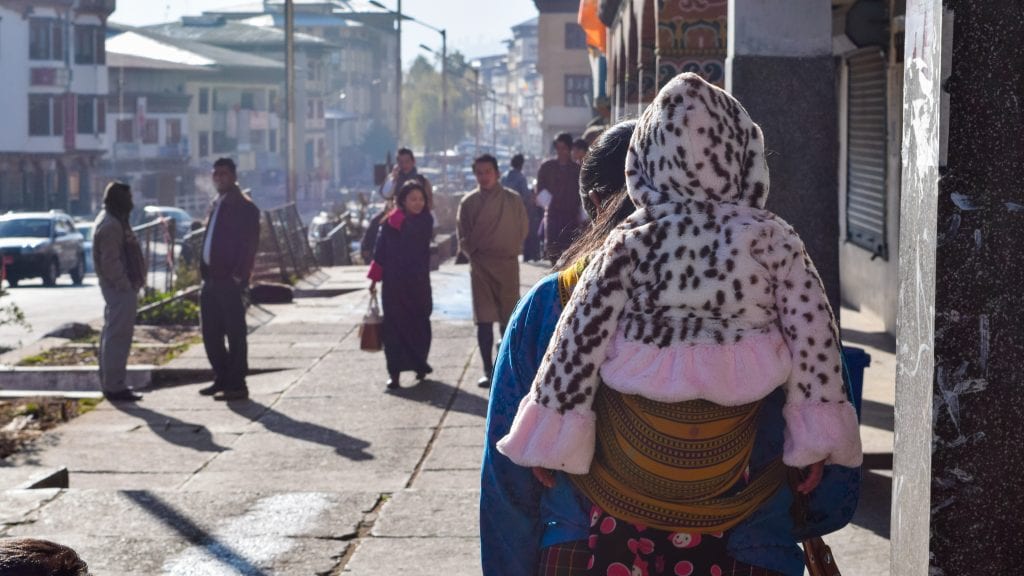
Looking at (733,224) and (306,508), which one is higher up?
(733,224)

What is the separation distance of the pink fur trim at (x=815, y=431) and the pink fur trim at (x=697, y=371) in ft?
0.29

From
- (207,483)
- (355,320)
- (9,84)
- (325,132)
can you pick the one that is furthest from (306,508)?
(325,132)

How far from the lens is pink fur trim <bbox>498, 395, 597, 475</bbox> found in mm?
3035

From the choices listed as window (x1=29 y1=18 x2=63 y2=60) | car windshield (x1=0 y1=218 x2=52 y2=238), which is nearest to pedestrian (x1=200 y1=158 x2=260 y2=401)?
car windshield (x1=0 y1=218 x2=52 y2=238)

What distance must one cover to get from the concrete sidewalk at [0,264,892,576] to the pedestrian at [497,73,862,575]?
2971mm

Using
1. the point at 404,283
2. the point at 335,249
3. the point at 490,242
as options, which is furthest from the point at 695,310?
the point at 335,249

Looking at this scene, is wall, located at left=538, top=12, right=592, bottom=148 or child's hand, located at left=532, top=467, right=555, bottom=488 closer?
child's hand, located at left=532, top=467, right=555, bottom=488

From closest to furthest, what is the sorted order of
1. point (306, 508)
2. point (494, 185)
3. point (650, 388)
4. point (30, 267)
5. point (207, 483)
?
point (650, 388) → point (306, 508) → point (207, 483) → point (494, 185) → point (30, 267)

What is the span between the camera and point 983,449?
3.85 metres

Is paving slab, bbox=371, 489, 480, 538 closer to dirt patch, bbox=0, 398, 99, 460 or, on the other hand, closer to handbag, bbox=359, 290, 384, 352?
dirt patch, bbox=0, 398, 99, 460

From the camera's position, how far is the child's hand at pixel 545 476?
314 cm

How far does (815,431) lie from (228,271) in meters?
8.50

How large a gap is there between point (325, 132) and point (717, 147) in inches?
3713

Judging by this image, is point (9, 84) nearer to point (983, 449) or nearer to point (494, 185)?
point (494, 185)
